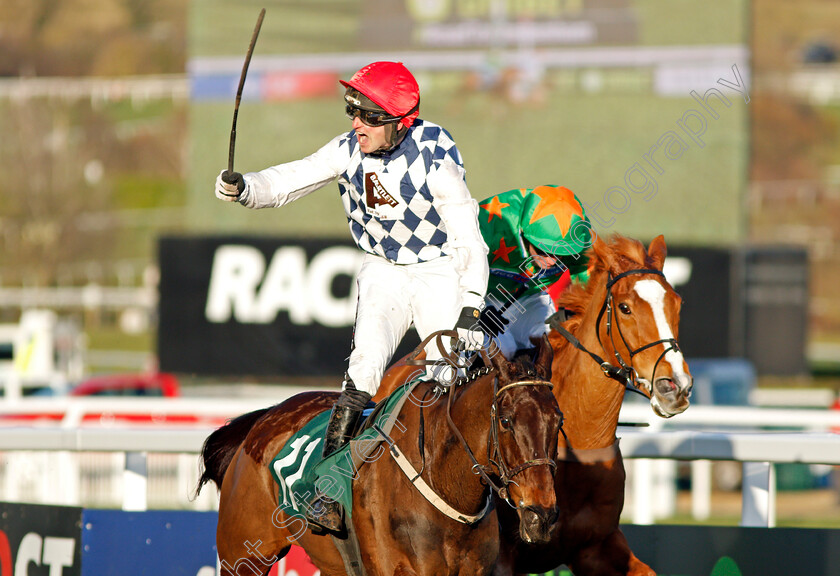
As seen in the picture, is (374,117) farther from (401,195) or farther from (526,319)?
(526,319)

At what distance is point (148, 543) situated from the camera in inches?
186

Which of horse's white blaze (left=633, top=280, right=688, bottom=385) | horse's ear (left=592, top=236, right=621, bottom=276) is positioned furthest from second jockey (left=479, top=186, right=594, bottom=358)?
horse's white blaze (left=633, top=280, right=688, bottom=385)

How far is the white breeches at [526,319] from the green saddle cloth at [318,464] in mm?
689

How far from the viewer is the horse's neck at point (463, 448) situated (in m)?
3.22

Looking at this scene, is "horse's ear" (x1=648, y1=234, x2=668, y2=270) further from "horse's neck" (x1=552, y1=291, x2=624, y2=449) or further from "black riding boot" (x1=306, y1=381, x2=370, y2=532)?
"black riding boot" (x1=306, y1=381, x2=370, y2=532)

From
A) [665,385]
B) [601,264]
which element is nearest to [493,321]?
[601,264]

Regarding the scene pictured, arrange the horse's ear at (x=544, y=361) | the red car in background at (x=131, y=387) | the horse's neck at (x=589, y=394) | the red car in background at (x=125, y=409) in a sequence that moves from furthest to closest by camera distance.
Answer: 1. the red car in background at (x=131, y=387)
2. the red car in background at (x=125, y=409)
3. the horse's neck at (x=589, y=394)
4. the horse's ear at (x=544, y=361)

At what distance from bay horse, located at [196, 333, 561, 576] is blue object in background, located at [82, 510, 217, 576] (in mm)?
845

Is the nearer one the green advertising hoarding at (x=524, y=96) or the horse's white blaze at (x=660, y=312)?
the horse's white blaze at (x=660, y=312)

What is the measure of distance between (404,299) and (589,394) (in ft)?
2.29

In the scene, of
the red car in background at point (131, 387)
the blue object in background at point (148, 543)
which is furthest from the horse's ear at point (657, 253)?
the red car in background at point (131, 387)

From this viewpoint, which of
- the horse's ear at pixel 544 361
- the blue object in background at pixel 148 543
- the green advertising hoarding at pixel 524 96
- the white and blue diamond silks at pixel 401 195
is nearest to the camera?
the horse's ear at pixel 544 361

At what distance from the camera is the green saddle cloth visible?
3.55 metres

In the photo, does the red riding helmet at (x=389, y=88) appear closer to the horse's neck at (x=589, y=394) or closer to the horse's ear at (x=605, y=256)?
the horse's ear at (x=605, y=256)
